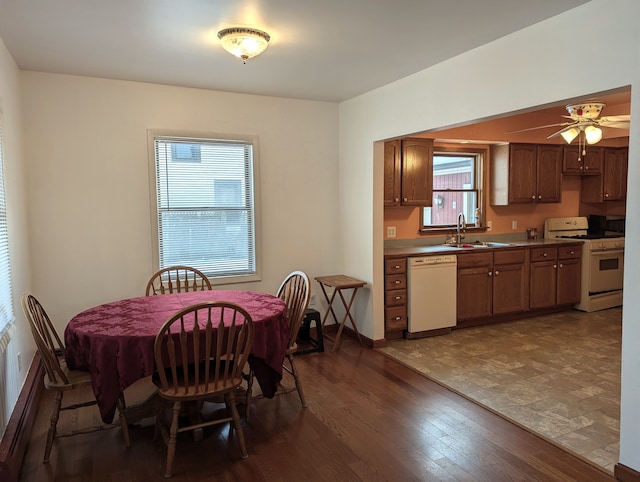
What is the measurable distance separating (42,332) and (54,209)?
5.27ft

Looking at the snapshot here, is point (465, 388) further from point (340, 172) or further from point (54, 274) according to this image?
point (54, 274)

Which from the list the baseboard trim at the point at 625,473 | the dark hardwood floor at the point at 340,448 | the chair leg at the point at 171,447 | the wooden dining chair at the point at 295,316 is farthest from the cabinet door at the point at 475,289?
the chair leg at the point at 171,447

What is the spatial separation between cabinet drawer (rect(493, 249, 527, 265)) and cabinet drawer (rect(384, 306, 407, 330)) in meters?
1.28

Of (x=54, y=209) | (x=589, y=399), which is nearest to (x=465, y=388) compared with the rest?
(x=589, y=399)

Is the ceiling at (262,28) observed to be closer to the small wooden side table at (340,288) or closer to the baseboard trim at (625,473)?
the small wooden side table at (340,288)

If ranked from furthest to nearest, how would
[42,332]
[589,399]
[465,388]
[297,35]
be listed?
[465,388]
[589,399]
[297,35]
[42,332]

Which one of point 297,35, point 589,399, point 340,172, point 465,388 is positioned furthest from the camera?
point 340,172

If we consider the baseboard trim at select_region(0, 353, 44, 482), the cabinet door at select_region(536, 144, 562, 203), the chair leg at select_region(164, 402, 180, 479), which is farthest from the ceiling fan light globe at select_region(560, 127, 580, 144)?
the baseboard trim at select_region(0, 353, 44, 482)

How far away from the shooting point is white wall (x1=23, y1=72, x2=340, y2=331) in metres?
3.75

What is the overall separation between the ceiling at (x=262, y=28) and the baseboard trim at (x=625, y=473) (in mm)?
2394

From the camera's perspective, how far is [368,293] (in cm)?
451

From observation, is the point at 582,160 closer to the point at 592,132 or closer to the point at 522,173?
the point at 522,173

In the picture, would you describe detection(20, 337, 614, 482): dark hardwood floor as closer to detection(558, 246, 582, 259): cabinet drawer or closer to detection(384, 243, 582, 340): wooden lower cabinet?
detection(384, 243, 582, 340): wooden lower cabinet

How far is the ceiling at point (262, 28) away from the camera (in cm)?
246
